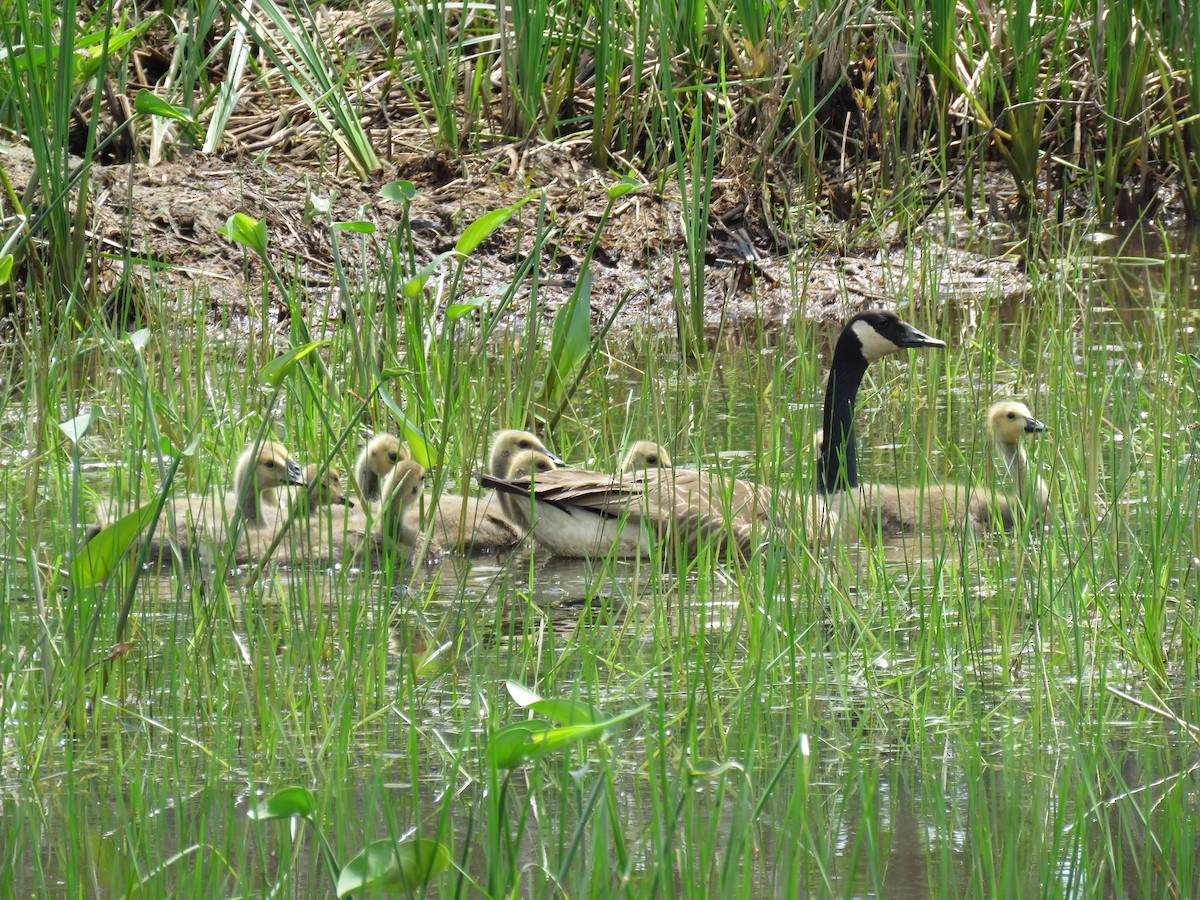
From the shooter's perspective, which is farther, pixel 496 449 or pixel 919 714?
pixel 496 449

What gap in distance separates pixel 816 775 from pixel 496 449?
2684 mm

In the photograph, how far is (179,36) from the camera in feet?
29.1

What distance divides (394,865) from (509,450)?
3.57m

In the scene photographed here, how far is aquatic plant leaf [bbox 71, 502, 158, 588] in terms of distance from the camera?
9.62 ft

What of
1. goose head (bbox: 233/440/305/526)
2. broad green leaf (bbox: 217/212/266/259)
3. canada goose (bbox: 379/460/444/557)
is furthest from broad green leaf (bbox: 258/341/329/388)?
canada goose (bbox: 379/460/444/557)

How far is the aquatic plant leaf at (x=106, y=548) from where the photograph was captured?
9.62 feet

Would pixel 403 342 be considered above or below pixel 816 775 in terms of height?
above

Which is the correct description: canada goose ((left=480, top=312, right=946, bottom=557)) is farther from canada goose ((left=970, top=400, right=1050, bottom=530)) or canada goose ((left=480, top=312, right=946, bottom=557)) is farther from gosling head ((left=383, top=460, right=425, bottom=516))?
canada goose ((left=970, top=400, right=1050, bottom=530))

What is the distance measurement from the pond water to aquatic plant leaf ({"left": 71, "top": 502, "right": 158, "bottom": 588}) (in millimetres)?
168

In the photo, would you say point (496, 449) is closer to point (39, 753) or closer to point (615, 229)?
point (39, 753)

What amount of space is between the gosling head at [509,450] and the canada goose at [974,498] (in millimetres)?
959

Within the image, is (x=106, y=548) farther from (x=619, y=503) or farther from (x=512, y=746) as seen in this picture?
(x=619, y=503)

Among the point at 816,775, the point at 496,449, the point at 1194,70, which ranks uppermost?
the point at 1194,70

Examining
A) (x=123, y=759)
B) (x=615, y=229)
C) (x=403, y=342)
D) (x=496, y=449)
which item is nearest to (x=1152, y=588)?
(x=123, y=759)
